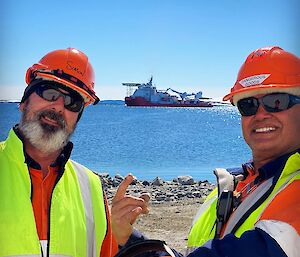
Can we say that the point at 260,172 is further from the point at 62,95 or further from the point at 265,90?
the point at 62,95

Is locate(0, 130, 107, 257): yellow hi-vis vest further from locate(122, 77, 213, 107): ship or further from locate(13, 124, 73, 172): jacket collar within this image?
locate(122, 77, 213, 107): ship

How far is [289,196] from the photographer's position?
1.76m

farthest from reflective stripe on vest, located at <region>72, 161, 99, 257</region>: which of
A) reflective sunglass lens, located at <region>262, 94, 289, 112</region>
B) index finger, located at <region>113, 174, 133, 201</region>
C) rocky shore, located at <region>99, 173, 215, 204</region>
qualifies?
rocky shore, located at <region>99, 173, 215, 204</region>

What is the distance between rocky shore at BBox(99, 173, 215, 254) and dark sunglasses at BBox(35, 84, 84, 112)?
332 centimetres

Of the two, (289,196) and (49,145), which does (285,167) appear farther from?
(49,145)

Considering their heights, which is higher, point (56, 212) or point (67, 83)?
point (67, 83)

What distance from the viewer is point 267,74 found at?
236 cm

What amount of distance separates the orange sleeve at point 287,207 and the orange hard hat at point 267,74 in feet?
1.94

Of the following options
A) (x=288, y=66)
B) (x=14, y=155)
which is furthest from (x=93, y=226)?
(x=288, y=66)

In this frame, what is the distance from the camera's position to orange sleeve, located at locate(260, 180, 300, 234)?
1666 millimetres

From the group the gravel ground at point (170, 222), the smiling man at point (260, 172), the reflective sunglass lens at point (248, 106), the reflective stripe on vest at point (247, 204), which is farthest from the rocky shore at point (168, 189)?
the reflective stripe on vest at point (247, 204)

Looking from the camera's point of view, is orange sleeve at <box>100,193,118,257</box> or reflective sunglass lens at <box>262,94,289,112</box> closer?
reflective sunglass lens at <box>262,94,289,112</box>

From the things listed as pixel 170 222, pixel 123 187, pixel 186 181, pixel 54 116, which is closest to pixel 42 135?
pixel 54 116

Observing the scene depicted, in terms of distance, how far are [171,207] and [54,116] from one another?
270 inches
